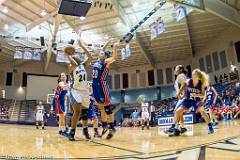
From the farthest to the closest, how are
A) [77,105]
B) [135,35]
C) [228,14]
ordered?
1. [135,35]
2. [228,14]
3. [77,105]

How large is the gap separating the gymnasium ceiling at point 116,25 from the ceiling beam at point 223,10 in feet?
1.43

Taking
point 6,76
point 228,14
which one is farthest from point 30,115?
point 228,14

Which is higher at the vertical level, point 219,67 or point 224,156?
point 219,67

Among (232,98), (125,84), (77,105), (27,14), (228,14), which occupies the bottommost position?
(77,105)

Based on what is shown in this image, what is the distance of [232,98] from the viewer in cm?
1546

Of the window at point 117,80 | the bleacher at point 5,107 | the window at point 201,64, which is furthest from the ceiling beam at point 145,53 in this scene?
the bleacher at point 5,107

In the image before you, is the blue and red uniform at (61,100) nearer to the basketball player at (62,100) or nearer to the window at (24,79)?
the basketball player at (62,100)

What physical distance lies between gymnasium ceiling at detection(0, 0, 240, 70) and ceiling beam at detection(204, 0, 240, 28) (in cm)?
43

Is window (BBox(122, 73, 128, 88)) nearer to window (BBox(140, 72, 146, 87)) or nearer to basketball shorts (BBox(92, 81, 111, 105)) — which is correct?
window (BBox(140, 72, 146, 87))

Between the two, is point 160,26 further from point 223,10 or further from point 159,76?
point 159,76

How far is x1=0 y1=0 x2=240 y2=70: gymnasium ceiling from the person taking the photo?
18781 millimetres

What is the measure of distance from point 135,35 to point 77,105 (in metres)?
17.9

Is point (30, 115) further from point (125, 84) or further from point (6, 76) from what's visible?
point (125, 84)

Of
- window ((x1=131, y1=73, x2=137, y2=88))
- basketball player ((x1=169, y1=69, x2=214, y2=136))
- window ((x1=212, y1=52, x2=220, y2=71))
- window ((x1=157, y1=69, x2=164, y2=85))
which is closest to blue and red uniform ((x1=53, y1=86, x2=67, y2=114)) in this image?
basketball player ((x1=169, y1=69, x2=214, y2=136))
